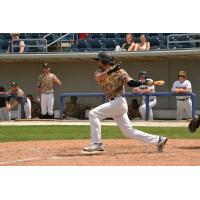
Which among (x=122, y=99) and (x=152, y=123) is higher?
(x=122, y=99)

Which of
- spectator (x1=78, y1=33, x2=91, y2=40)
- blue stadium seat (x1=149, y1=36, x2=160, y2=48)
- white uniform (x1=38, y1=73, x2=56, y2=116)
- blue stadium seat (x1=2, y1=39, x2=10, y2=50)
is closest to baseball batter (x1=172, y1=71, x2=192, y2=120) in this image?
blue stadium seat (x1=149, y1=36, x2=160, y2=48)

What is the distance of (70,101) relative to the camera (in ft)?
70.0

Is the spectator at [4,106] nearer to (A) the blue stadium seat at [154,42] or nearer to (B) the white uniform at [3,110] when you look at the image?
(B) the white uniform at [3,110]

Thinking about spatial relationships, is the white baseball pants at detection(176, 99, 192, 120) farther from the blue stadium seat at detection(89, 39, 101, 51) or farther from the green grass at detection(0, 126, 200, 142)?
the blue stadium seat at detection(89, 39, 101, 51)

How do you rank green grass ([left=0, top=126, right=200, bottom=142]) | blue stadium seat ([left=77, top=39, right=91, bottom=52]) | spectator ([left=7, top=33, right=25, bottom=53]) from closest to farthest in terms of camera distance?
green grass ([left=0, top=126, right=200, bottom=142]) < blue stadium seat ([left=77, top=39, right=91, bottom=52]) < spectator ([left=7, top=33, right=25, bottom=53])

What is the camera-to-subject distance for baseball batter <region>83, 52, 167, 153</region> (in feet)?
31.2

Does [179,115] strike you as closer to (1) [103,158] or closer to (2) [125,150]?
(2) [125,150]

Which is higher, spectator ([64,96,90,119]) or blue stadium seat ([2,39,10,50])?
blue stadium seat ([2,39,10,50])

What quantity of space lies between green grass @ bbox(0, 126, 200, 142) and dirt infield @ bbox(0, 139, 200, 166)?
120 cm

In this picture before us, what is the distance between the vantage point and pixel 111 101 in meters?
9.72

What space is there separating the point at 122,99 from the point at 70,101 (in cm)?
1173

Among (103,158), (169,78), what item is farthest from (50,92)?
(103,158)

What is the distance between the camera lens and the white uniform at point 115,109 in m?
9.56

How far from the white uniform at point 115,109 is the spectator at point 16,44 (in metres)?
13.0
